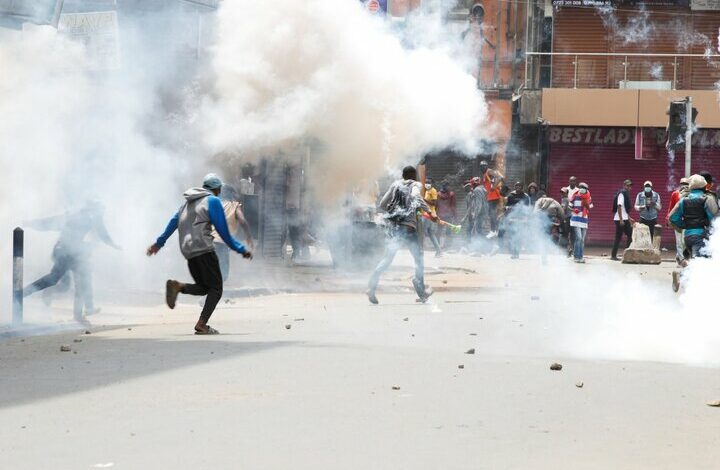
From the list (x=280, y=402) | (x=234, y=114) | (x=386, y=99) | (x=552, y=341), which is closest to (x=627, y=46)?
(x=386, y=99)

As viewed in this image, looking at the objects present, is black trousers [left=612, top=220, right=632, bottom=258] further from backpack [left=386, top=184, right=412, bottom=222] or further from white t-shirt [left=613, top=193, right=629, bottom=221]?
backpack [left=386, top=184, right=412, bottom=222]

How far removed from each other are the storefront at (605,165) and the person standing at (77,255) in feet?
69.6

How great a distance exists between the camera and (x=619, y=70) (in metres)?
32.9

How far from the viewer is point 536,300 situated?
50.5 feet

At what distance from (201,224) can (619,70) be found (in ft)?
76.7

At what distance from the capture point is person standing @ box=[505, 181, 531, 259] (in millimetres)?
25562

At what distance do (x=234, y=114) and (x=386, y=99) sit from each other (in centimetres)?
282

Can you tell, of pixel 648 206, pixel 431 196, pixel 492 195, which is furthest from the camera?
pixel 492 195

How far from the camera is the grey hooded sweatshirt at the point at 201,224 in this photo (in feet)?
37.6

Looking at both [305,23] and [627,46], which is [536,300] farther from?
[627,46]

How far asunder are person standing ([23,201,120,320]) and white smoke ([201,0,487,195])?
5.68 m

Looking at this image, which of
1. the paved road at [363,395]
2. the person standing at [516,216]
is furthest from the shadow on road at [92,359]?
the person standing at [516,216]

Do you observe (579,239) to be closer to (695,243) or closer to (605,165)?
(605,165)

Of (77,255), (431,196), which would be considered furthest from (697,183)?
(431,196)
